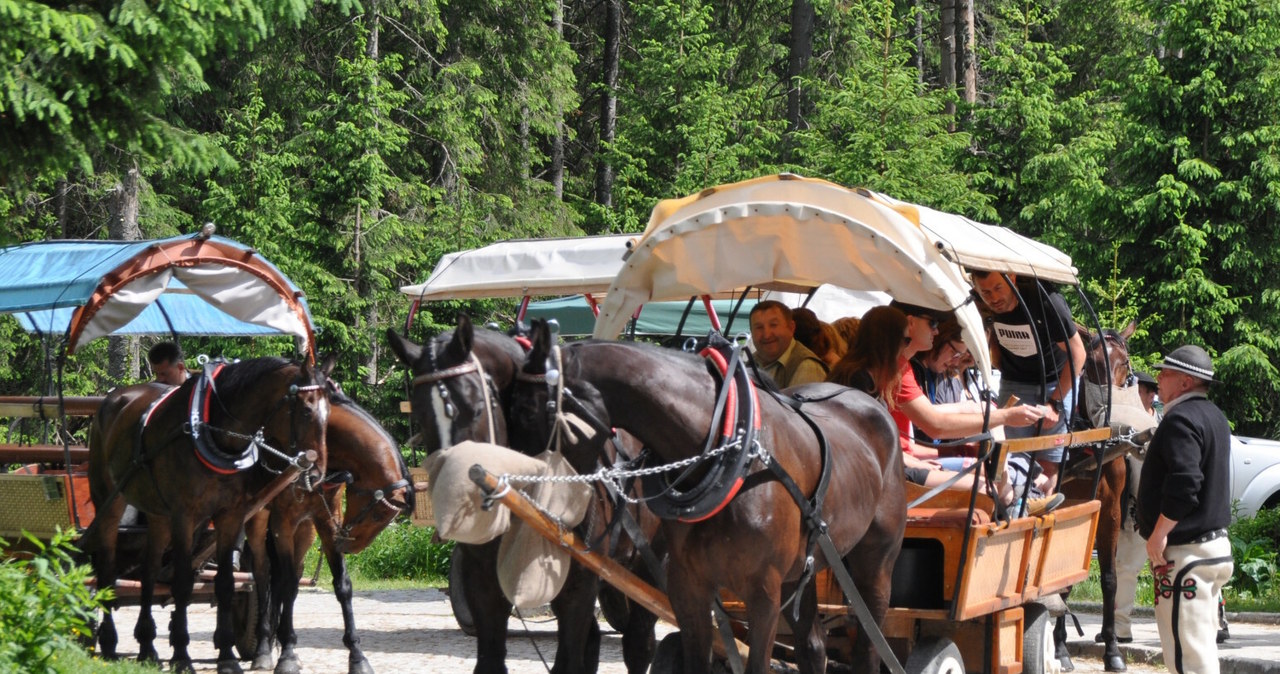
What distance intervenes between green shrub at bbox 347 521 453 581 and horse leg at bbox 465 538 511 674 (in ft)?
33.7

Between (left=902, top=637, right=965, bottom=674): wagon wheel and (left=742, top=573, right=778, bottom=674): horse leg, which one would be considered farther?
(left=902, top=637, right=965, bottom=674): wagon wheel

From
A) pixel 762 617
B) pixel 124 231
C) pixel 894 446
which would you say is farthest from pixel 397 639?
pixel 124 231

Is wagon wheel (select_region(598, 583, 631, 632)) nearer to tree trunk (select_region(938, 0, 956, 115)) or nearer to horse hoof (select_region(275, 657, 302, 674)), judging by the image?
horse hoof (select_region(275, 657, 302, 674))

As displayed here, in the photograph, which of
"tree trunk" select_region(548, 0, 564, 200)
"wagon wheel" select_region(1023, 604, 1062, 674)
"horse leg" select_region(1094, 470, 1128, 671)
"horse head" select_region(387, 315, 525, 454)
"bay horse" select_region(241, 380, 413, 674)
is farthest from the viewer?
"tree trunk" select_region(548, 0, 564, 200)

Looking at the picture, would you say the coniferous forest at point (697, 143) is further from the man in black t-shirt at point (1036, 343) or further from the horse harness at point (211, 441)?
the man in black t-shirt at point (1036, 343)

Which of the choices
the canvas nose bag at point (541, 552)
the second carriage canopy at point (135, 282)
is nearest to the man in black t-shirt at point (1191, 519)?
the canvas nose bag at point (541, 552)

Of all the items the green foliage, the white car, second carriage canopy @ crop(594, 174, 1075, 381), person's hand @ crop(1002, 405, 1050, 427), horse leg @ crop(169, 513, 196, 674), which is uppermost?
the green foliage

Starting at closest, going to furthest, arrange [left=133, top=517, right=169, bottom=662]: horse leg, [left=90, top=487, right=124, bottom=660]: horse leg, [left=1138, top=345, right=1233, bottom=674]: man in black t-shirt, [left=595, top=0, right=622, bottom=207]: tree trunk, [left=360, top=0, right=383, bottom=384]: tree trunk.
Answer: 1. [left=1138, top=345, right=1233, bottom=674]: man in black t-shirt
2. [left=133, top=517, right=169, bottom=662]: horse leg
3. [left=90, top=487, right=124, bottom=660]: horse leg
4. [left=360, top=0, right=383, bottom=384]: tree trunk
5. [left=595, top=0, right=622, bottom=207]: tree trunk

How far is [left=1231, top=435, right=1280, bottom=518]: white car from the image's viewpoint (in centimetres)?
1574

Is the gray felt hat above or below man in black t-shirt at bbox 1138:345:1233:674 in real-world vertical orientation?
above

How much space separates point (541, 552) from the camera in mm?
5824

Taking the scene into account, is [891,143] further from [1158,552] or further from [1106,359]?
[1158,552]

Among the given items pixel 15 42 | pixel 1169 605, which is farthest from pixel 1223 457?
pixel 15 42

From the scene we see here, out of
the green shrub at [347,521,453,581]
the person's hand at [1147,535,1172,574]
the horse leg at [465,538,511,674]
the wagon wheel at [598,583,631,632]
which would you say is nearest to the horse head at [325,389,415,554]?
the wagon wheel at [598,583,631,632]
